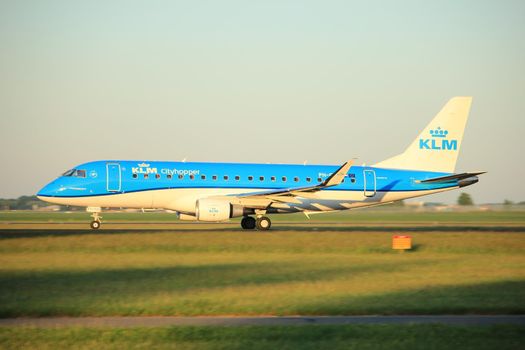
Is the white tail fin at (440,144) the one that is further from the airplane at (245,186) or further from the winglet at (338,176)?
the winglet at (338,176)

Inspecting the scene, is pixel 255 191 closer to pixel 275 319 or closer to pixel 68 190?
pixel 68 190

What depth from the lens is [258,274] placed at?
24.5 metres

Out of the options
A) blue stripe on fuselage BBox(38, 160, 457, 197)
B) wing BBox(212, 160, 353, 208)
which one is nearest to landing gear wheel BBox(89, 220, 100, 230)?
blue stripe on fuselage BBox(38, 160, 457, 197)

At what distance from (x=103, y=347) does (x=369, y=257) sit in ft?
61.6

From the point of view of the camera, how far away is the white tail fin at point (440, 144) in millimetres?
48656

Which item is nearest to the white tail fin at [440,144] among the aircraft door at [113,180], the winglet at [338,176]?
the winglet at [338,176]

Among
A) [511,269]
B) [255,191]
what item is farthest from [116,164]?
[511,269]

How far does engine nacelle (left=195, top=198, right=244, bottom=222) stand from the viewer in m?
40.1

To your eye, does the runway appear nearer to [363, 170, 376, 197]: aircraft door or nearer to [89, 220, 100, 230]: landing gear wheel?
[89, 220, 100, 230]: landing gear wheel

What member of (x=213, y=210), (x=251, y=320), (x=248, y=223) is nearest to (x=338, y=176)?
(x=248, y=223)

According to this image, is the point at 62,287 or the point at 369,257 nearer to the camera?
the point at 62,287

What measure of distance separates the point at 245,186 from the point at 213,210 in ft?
13.8

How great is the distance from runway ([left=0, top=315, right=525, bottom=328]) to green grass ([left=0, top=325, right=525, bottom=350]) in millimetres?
770

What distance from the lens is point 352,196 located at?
46188mm
